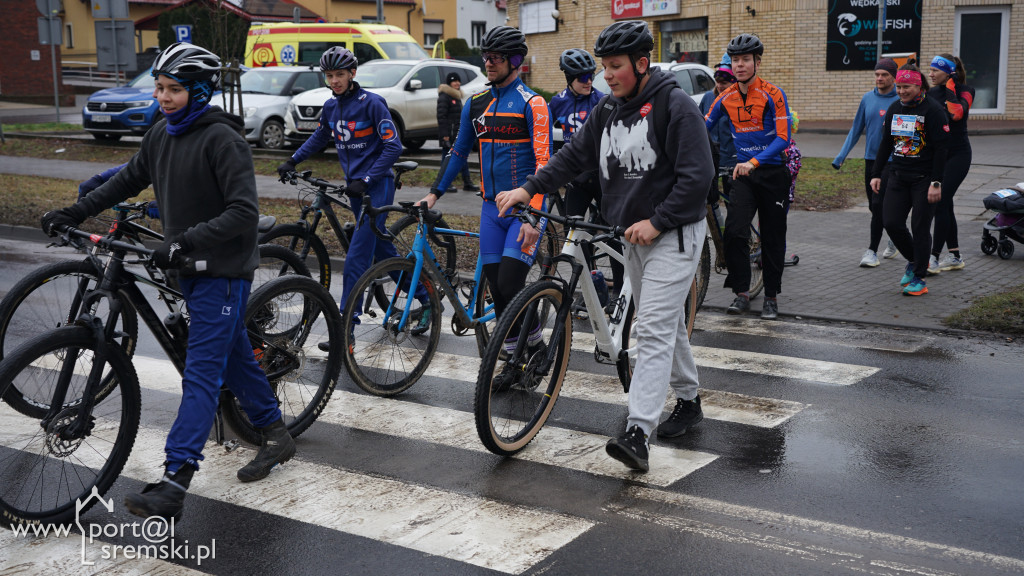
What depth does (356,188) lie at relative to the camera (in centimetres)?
710

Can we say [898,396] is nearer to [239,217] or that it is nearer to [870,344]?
[870,344]

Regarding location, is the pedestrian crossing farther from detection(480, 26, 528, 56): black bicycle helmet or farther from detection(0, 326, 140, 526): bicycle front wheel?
detection(480, 26, 528, 56): black bicycle helmet

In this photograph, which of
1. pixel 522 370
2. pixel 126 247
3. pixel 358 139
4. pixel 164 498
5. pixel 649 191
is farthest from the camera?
pixel 358 139

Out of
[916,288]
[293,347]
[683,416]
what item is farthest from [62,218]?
[916,288]

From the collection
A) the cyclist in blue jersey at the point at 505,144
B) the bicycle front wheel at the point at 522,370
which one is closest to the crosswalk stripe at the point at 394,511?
the bicycle front wheel at the point at 522,370

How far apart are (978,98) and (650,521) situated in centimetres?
2610

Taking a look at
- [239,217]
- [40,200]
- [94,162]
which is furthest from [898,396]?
[94,162]

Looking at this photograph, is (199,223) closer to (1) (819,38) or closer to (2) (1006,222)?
(2) (1006,222)

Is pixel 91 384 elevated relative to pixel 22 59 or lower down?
lower down

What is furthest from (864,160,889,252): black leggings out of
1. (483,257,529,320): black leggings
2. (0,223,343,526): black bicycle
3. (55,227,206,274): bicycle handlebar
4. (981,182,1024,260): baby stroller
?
(55,227,206,274): bicycle handlebar

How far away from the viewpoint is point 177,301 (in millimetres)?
4785

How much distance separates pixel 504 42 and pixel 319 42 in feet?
68.2

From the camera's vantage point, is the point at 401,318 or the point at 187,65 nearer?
the point at 187,65

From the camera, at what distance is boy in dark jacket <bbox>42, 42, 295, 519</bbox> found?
420 cm
